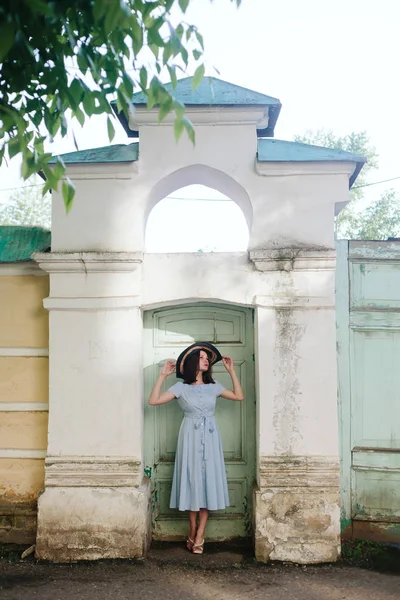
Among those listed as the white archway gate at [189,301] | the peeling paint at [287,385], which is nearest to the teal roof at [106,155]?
the white archway gate at [189,301]

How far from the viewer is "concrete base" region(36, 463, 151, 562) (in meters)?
4.78

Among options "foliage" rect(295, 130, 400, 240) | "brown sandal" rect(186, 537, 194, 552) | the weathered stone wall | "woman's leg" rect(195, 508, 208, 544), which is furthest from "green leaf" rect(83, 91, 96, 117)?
"foliage" rect(295, 130, 400, 240)

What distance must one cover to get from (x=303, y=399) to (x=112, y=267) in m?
1.89

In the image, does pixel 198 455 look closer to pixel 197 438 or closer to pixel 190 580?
pixel 197 438

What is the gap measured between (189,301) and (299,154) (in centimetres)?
152

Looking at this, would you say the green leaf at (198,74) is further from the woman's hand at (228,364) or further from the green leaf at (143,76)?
the woman's hand at (228,364)

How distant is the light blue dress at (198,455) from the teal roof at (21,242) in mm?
1768

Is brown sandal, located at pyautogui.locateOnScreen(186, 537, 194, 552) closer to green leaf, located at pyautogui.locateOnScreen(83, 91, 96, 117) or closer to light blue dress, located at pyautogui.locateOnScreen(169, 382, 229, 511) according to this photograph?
light blue dress, located at pyautogui.locateOnScreen(169, 382, 229, 511)

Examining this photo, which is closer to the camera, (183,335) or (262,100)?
(262,100)

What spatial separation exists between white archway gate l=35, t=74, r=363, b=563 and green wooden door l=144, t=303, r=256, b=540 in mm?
300

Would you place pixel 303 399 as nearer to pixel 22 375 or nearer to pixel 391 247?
pixel 391 247

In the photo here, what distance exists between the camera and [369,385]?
5238 mm

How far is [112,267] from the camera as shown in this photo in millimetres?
4961

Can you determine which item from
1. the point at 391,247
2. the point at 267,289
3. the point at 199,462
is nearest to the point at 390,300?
the point at 391,247
